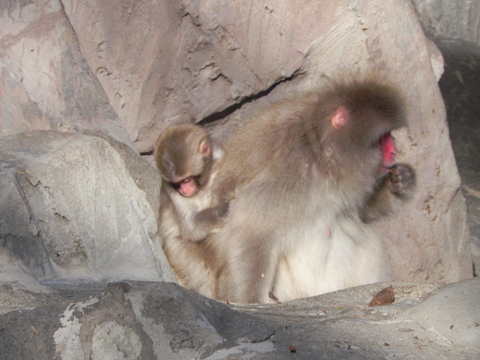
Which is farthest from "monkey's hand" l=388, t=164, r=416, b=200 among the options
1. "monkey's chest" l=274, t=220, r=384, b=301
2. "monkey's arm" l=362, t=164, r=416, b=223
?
"monkey's chest" l=274, t=220, r=384, b=301

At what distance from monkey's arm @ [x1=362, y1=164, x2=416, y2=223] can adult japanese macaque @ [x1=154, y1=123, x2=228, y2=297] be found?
1.08 meters

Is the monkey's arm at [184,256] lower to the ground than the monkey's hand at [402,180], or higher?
lower

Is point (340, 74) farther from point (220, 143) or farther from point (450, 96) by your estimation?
point (450, 96)

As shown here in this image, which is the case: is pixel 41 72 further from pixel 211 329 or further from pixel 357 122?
pixel 211 329

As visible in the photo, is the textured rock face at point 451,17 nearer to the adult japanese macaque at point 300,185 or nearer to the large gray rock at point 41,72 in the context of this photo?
the adult japanese macaque at point 300,185

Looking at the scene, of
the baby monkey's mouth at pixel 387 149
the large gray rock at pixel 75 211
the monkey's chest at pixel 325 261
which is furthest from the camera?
the baby monkey's mouth at pixel 387 149

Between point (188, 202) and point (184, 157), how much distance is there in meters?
0.30

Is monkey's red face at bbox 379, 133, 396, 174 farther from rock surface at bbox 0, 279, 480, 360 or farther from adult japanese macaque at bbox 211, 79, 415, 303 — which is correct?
rock surface at bbox 0, 279, 480, 360

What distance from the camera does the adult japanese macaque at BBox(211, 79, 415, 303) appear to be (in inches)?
141

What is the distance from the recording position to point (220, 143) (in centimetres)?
395

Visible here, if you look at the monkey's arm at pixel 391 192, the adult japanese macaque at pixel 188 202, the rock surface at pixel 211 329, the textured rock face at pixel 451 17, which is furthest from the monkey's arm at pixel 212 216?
the textured rock face at pixel 451 17

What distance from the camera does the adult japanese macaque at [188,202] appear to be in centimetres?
365

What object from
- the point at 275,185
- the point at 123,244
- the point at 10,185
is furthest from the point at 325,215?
the point at 10,185

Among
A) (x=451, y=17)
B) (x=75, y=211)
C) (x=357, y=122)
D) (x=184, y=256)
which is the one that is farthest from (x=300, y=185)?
(x=451, y=17)
